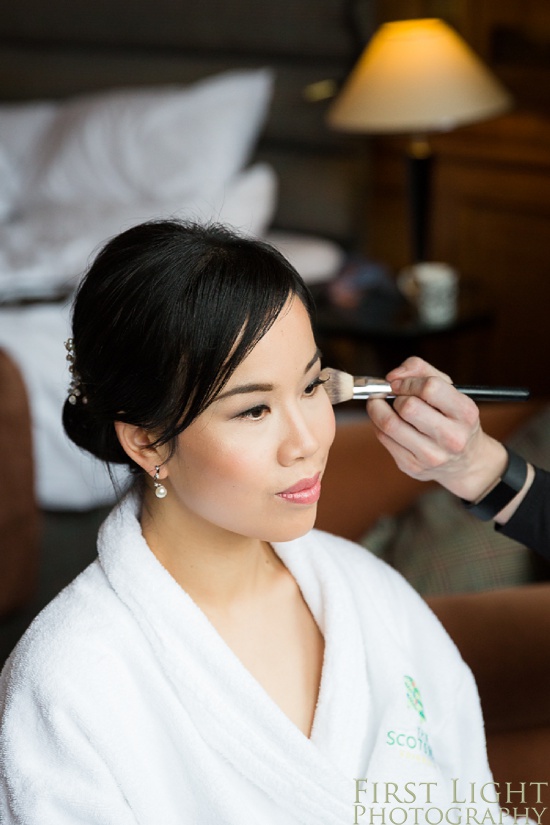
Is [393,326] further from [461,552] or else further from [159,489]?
[159,489]

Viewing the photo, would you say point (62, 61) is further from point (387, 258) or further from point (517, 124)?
point (517, 124)

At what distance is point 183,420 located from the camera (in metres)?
1.04

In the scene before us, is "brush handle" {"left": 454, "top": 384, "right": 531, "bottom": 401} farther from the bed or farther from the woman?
the bed

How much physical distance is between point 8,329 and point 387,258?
142 cm

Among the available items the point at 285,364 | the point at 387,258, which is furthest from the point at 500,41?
the point at 285,364

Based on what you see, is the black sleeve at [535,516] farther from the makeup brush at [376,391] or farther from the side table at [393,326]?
the side table at [393,326]

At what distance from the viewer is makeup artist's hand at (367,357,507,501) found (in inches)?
45.2

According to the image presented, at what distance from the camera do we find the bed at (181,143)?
9.83 feet

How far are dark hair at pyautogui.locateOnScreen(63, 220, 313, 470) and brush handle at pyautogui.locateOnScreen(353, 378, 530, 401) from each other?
5.5 inches

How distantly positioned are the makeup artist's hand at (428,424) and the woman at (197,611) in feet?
0.39

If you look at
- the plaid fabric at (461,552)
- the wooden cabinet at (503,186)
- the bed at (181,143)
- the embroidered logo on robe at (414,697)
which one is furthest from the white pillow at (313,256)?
the embroidered logo on robe at (414,697)

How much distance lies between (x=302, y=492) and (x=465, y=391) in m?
0.25

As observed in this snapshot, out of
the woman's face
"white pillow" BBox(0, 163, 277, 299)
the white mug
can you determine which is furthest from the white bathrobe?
"white pillow" BBox(0, 163, 277, 299)

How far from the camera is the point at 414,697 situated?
1230mm
